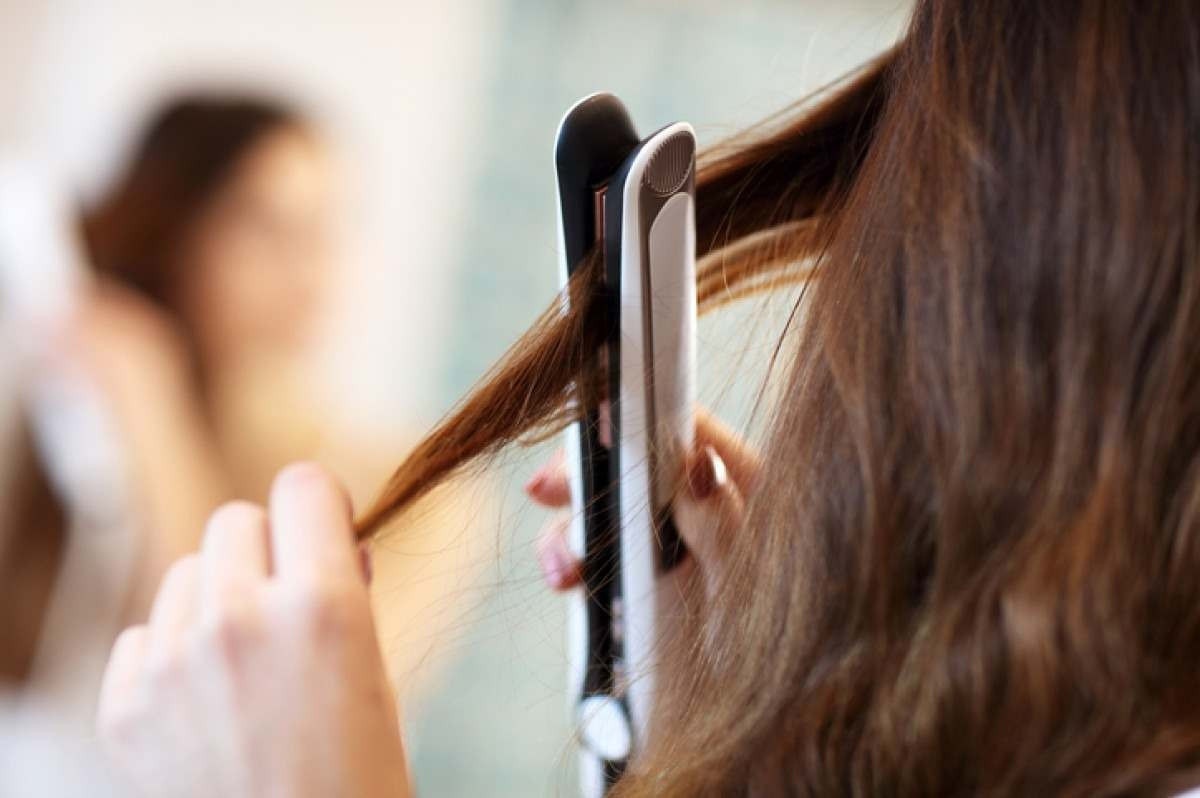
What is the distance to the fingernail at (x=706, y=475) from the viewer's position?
1.30 ft

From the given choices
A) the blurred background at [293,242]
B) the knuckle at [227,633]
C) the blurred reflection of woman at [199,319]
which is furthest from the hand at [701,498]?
the blurred reflection of woman at [199,319]

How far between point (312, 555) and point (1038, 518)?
0.22m

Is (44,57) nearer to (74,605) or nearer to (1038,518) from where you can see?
(74,605)

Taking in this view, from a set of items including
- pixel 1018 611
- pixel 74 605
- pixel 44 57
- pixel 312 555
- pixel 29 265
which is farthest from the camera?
pixel 44 57

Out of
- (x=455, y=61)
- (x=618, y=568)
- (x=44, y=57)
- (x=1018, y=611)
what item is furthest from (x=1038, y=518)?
(x=44, y=57)

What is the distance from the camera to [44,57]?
6.07 ft

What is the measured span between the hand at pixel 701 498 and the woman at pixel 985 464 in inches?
1.5

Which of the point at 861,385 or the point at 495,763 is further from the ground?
the point at 861,385

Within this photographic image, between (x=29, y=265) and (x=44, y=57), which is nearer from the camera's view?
(x=29, y=265)

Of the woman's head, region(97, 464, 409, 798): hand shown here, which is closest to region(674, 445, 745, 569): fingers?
region(97, 464, 409, 798): hand

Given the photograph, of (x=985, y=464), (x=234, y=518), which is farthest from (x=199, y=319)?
(x=985, y=464)

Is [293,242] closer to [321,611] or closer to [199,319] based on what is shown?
[199,319]

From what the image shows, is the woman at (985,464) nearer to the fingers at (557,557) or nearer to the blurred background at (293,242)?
the fingers at (557,557)

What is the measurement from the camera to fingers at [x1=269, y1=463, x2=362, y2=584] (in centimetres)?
38
